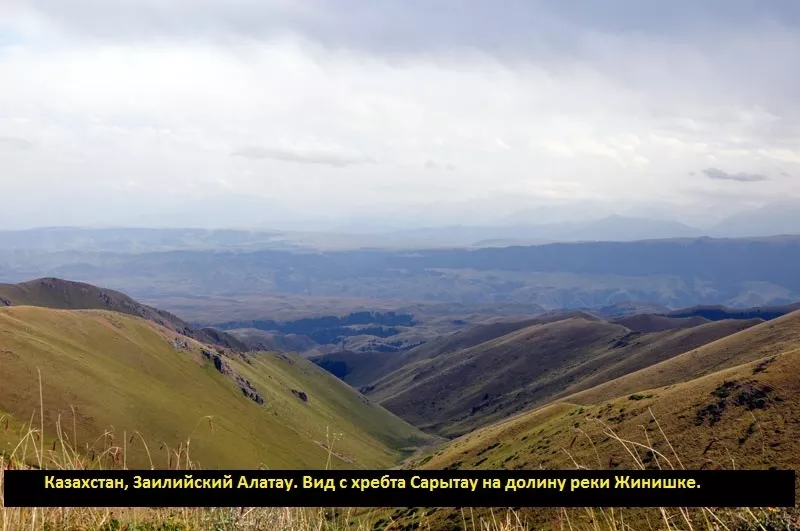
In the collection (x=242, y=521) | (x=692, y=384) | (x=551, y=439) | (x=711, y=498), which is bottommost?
(x=551, y=439)

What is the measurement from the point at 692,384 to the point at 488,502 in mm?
49275

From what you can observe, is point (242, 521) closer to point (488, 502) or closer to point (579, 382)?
point (488, 502)

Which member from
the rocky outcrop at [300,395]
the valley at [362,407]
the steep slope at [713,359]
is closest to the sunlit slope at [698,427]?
the valley at [362,407]

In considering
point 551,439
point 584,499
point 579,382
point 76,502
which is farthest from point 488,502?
point 579,382

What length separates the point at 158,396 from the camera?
8712cm

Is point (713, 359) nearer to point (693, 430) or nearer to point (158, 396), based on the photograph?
point (693, 430)

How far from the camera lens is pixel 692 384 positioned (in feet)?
160

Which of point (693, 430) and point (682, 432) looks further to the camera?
point (682, 432)
